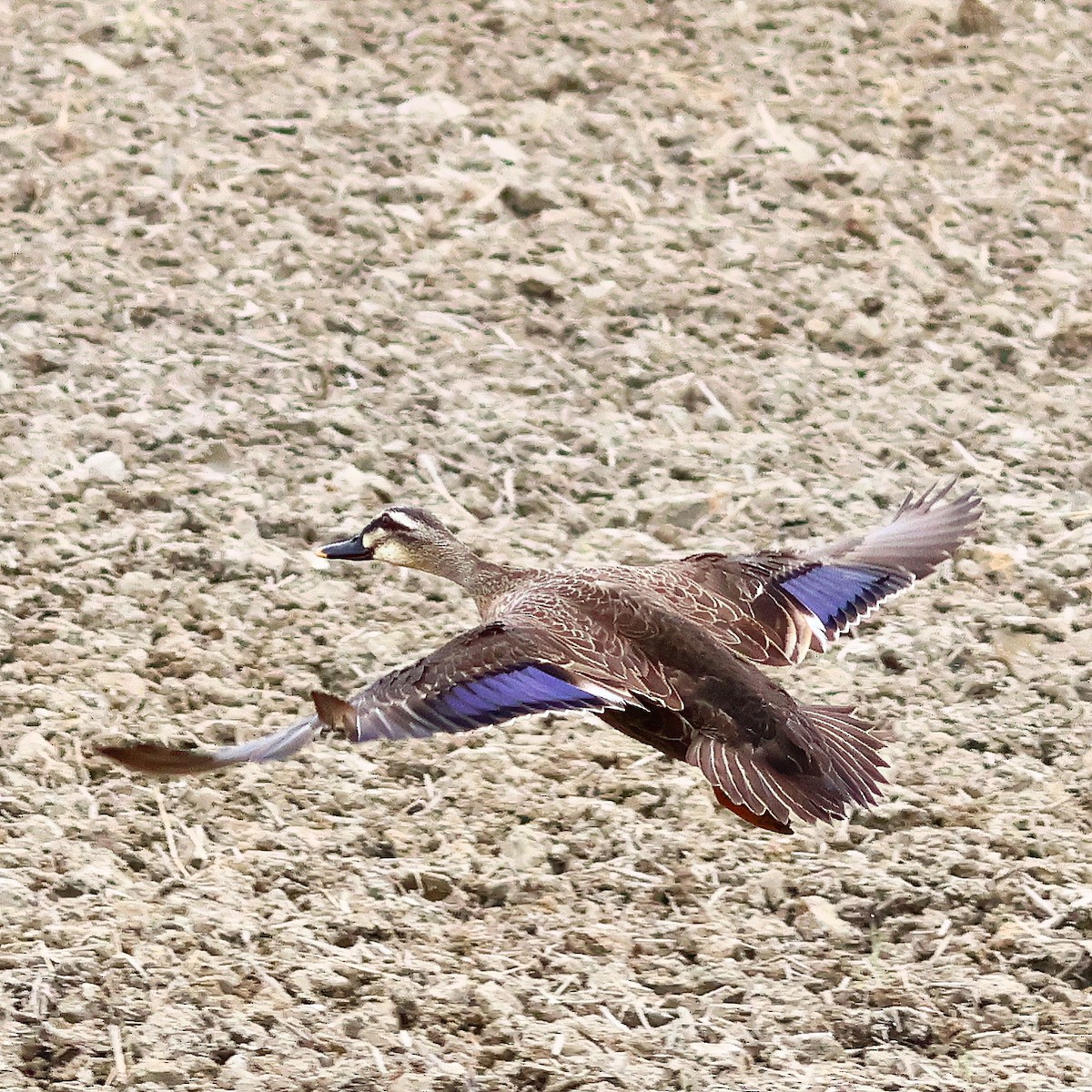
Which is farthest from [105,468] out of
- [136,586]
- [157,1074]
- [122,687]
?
[157,1074]

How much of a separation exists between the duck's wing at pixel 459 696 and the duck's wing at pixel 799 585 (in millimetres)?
538

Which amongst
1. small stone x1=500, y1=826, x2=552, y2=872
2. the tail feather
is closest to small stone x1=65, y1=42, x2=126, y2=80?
small stone x1=500, y1=826, x2=552, y2=872

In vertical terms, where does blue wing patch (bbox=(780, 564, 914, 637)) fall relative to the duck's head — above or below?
above

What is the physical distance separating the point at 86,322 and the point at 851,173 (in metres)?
2.95

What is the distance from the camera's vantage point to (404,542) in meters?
4.91

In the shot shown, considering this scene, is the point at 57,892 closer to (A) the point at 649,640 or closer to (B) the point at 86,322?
(A) the point at 649,640

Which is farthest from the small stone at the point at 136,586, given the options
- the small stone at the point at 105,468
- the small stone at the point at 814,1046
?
the small stone at the point at 814,1046

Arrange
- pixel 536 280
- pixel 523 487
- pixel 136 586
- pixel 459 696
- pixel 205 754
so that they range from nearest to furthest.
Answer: pixel 205 754 < pixel 459 696 < pixel 136 586 < pixel 523 487 < pixel 536 280

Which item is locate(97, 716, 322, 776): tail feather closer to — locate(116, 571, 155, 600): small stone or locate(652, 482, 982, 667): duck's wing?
locate(652, 482, 982, 667): duck's wing

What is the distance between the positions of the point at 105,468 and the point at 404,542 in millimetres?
1254

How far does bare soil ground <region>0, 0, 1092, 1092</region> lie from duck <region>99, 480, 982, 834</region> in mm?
334

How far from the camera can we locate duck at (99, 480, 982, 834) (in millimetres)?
3941

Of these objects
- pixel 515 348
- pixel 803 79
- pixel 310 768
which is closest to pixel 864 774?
pixel 310 768

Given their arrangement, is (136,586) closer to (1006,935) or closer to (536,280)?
(536,280)
